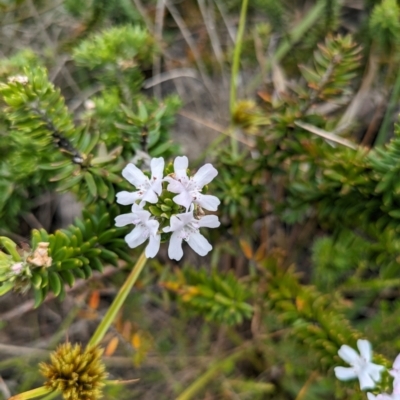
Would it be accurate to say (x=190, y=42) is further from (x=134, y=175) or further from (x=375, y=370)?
(x=375, y=370)

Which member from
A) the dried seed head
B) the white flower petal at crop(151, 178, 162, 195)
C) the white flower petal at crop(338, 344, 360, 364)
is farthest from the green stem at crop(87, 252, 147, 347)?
the white flower petal at crop(338, 344, 360, 364)

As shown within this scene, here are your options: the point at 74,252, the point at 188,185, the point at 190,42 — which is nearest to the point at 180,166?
the point at 188,185

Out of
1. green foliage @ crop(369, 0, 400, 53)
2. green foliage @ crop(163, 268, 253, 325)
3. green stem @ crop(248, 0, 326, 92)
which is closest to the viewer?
green foliage @ crop(163, 268, 253, 325)

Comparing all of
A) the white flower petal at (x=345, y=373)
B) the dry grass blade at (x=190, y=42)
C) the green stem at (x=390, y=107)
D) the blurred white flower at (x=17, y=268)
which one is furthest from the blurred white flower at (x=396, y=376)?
the dry grass blade at (x=190, y=42)

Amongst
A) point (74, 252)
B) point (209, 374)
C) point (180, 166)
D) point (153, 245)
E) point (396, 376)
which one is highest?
point (180, 166)

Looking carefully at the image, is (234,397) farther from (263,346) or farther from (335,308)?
(335,308)

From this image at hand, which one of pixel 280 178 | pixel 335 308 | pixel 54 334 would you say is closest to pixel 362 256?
pixel 335 308

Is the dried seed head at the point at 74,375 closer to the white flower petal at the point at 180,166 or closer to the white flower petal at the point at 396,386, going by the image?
the white flower petal at the point at 180,166

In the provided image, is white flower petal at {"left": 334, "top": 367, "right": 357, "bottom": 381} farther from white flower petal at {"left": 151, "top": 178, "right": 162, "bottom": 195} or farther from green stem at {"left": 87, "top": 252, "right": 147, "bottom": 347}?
white flower petal at {"left": 151, "top": 178, "right": 162, "bottom": 195}
